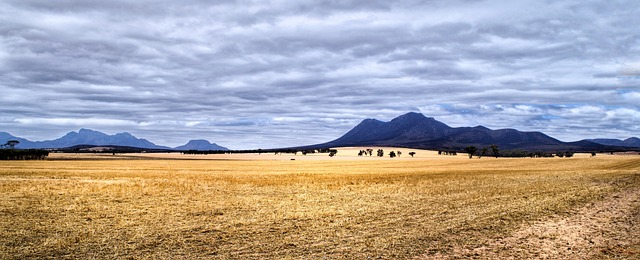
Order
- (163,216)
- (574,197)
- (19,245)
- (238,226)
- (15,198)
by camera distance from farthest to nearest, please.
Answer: (15,198) < (574,197) < (163,216) < (238,226) < (19,245)

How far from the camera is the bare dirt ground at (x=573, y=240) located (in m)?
15.1

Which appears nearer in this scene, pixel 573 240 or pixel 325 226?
pixel 573 240

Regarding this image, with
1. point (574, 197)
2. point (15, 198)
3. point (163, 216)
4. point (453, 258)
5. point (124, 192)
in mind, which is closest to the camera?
point (453, 258)

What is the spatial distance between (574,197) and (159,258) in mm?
27639

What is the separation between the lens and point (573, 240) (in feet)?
56.7

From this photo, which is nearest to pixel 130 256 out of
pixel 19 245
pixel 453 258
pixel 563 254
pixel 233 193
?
pixel 19 245

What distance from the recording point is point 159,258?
Result: 15.3 meters

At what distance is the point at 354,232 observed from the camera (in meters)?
19.6

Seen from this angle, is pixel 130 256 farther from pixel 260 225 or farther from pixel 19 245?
pixel 260 225

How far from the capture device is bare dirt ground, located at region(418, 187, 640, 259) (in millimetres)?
15102

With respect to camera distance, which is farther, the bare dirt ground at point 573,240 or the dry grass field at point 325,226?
the dry grass field at point 325,226

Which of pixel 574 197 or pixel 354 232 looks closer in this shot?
pixel 354 232

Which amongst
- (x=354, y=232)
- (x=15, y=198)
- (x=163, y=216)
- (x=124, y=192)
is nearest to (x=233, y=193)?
(x=124, y=192)

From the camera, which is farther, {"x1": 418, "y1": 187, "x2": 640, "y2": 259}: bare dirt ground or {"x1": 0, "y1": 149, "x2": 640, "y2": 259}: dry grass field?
{"x1": 0, "y1": 149, "x2": 640, "y2": 259}: dry grass field
